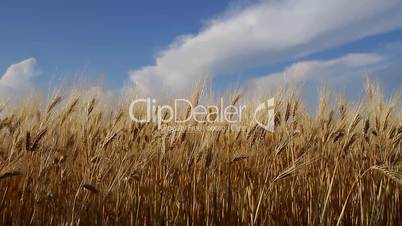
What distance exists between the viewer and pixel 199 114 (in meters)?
3.79

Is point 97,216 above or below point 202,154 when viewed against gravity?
below

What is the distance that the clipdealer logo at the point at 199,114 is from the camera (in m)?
3.77

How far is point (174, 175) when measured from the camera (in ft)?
10.0

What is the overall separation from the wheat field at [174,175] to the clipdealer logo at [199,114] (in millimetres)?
85

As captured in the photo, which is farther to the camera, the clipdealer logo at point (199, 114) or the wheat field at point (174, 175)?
the clipdealer logo at point (199, 114)

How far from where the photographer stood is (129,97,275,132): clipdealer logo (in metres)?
3.77

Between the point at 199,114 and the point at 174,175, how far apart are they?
835mm

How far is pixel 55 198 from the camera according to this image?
281cm

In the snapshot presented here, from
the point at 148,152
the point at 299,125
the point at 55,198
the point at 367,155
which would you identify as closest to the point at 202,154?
the point at 148,152

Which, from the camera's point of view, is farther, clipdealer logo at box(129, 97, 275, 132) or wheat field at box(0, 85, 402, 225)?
clipdealer logo at box(129, 97, 275, 132)

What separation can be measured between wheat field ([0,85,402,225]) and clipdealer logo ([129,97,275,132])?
0.09 m

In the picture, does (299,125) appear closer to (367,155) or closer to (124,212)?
(367,155)

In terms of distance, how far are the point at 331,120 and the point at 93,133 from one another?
2.05 m

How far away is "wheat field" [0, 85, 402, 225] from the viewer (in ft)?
8.70
